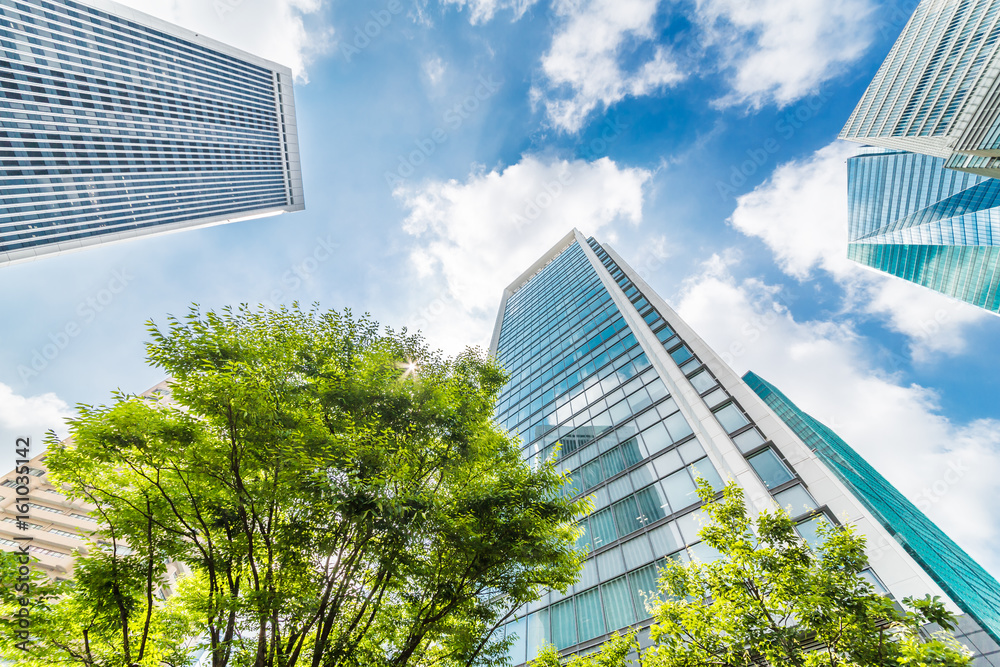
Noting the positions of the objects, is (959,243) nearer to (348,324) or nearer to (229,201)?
(348,324)

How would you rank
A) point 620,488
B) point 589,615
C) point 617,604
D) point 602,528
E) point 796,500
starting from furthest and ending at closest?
point 620,488 → point 602,528 → point 589,615 → point 617,604 → point 796,500

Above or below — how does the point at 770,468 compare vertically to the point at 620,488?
below

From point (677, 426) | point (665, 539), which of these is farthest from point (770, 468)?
point (665, 539)

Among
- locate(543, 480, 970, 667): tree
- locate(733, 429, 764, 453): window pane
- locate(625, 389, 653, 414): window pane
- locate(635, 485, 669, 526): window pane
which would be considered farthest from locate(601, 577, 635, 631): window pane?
locate(625, 389, 653, 414): window pane

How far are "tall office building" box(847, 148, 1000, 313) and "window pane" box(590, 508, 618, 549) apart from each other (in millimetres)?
105207

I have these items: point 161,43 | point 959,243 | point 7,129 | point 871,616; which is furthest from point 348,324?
point 959,243

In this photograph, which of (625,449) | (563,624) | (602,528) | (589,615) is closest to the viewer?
(589,615)

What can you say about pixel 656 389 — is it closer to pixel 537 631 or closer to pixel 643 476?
pixel 643 476

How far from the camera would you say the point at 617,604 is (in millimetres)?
15391

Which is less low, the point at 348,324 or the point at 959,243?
the point at 959,243

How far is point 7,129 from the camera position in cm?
5162

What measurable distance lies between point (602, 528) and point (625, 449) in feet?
14.5

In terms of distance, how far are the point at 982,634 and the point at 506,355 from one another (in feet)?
130

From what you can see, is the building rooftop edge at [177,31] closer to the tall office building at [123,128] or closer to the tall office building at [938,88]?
the tall office building at [123,128]
